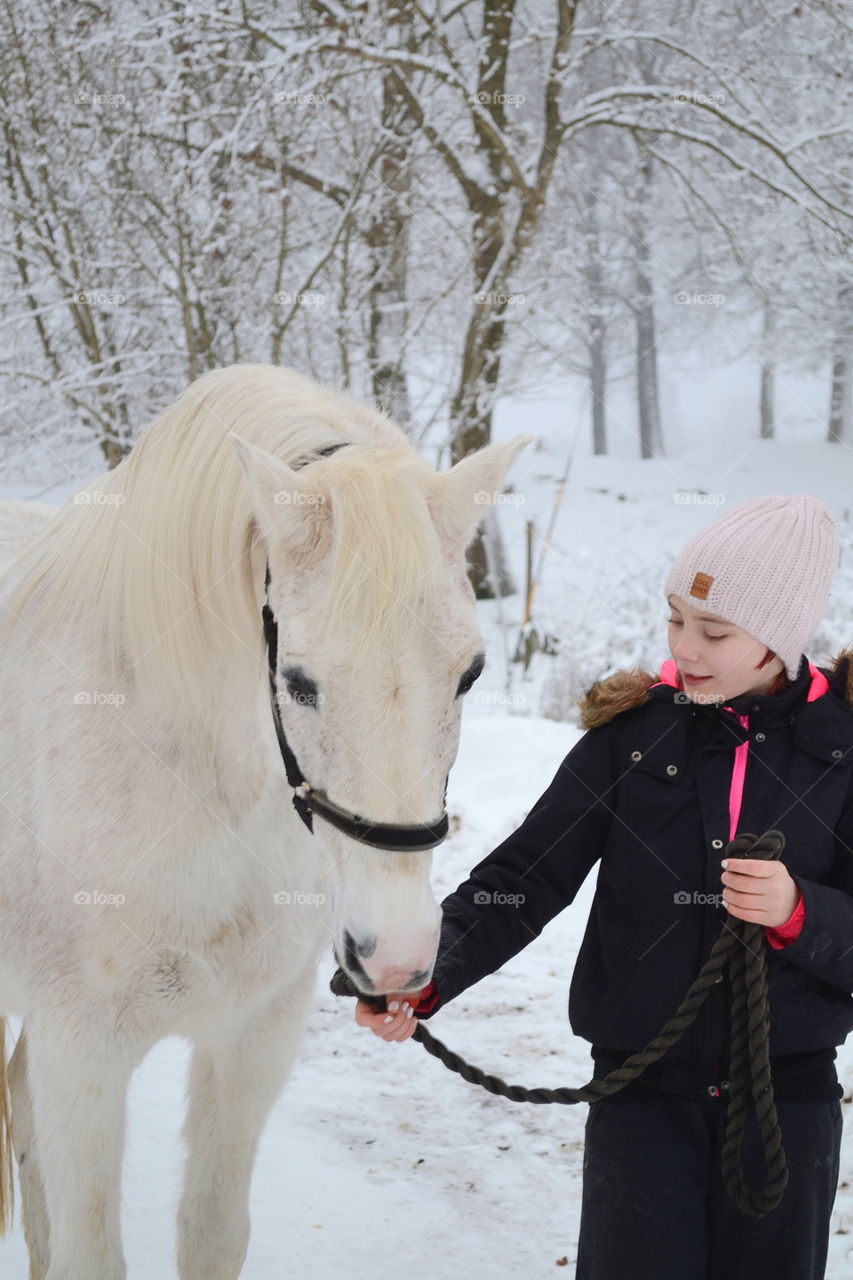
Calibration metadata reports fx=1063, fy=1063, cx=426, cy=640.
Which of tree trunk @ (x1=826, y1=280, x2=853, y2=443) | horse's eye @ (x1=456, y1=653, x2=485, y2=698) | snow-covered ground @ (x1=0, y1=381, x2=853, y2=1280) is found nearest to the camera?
horse's eye @ (x1=456, y1=653, x2=485, y2=698)

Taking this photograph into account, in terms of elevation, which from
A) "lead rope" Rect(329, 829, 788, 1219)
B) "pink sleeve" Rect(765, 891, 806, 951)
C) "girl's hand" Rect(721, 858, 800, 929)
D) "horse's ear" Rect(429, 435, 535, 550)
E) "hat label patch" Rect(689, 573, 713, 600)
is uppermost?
"horse's ear" Rect(429, 435, 535, 550)

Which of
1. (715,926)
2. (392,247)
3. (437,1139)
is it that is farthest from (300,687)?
(392,247)

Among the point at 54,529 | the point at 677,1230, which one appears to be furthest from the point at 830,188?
the point at 677,1230

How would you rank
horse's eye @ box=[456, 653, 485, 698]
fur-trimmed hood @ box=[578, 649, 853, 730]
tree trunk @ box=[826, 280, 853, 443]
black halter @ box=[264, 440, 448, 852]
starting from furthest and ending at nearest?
tree trunk @ box=[826, 280, 853, 443] → fur-trimmed hood @ box=[578, 649, 853, 730] → horse's eye @ box=[456, 653, 485, 698] → black halter @ box=[264, 440, 448, 852]

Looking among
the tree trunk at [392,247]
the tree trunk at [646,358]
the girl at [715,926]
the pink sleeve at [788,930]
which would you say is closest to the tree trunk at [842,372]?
the tree trunk at [646,358]

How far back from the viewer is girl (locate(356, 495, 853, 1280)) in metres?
1.61

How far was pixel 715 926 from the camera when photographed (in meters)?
1.67

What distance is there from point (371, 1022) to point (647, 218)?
732 inches

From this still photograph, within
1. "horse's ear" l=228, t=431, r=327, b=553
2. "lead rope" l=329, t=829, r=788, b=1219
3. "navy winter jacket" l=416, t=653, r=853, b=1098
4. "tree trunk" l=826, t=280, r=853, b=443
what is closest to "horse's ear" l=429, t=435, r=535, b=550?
"horse's ear" l=228, t=431, r=327, b=553

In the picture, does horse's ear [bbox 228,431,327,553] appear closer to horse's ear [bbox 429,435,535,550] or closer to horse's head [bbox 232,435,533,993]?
horse's head [bbox 232,435,533,993]

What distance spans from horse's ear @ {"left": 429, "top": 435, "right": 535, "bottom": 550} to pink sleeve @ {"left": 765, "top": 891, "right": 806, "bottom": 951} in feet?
2.37

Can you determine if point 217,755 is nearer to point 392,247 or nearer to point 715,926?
point 715,926

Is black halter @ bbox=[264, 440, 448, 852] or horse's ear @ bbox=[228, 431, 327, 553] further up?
horse's ear @ bbox=[228, 431, 327, 553]

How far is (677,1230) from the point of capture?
1.60 meters
